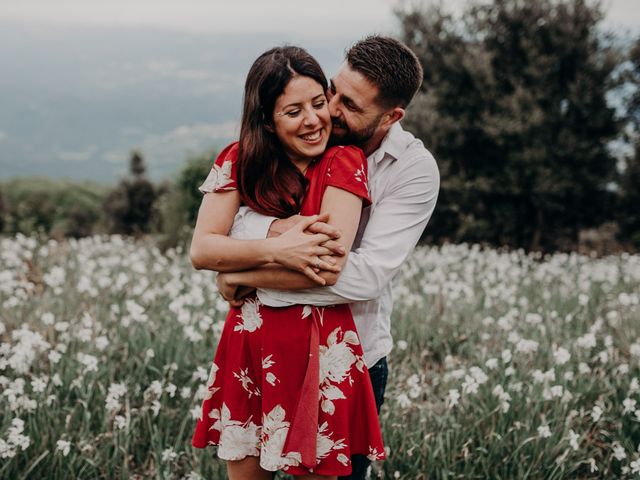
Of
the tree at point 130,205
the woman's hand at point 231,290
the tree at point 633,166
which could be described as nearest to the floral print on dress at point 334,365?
the woman's hand at point 231,290

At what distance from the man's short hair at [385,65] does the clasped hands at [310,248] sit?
545 mm

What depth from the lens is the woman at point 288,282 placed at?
2.18 meters

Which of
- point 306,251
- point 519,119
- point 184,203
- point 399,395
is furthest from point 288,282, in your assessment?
point 519,119

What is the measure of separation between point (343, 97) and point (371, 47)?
0.20 metres

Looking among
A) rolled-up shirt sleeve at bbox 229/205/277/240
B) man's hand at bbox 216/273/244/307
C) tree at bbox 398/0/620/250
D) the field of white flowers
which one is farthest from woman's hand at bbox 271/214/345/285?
tree at bbox 398/0/620/250

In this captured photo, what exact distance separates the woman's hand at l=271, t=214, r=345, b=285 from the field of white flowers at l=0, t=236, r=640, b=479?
5.48 ft

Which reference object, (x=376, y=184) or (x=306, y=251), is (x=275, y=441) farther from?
(x=376, y=184)

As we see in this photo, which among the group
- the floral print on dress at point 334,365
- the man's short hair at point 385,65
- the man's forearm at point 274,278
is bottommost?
the floral print on dress at point 334,365

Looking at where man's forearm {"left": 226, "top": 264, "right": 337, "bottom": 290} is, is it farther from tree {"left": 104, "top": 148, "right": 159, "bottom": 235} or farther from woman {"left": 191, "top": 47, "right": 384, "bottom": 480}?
tree {"left": 104, "top": 148, "right": 159, "bottom": 235}

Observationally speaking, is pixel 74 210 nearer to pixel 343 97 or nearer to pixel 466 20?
pixel 466 20

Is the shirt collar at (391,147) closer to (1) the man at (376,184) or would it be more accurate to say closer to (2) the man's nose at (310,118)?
(1) the man at (376,184)

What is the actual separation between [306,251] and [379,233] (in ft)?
1.03

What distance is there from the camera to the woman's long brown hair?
2.28m

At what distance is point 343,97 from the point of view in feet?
7.76
